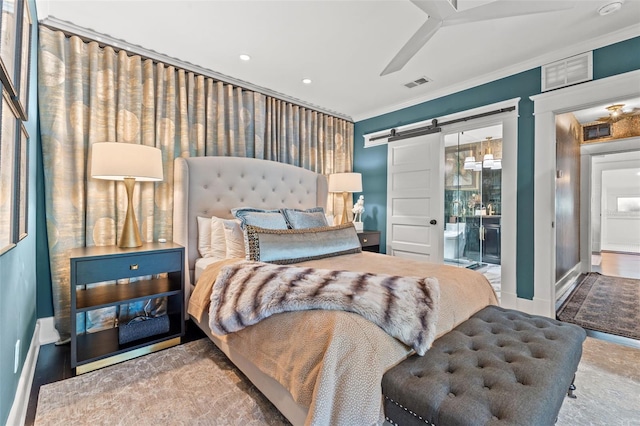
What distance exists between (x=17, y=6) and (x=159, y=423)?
2.17 metres

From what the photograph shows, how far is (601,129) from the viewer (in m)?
4.87

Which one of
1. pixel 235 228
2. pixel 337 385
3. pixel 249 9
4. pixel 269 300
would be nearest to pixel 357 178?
pixel 235 228

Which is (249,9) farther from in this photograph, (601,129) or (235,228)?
(601,129)

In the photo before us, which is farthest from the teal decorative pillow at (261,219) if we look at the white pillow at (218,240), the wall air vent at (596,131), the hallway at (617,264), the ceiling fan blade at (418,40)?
the hallway at (617,264)

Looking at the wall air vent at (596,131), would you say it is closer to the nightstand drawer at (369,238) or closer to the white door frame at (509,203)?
the white door frame at (509,203)

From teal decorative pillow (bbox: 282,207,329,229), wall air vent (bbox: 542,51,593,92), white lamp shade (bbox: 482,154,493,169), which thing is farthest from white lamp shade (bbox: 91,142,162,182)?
white lamp shade (bbox: 482,154,493,169)

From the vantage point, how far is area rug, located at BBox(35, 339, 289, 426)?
1.52 m

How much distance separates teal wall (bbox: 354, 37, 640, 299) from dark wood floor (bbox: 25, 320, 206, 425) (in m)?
3.25

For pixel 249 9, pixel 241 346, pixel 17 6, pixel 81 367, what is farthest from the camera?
pixel 249 9

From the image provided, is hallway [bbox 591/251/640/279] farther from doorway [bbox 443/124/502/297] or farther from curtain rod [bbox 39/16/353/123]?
curtain rod [bbox 39/16/353/123]

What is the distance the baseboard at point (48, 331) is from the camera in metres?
2.30

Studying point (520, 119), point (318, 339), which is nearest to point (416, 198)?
point (520, 119)

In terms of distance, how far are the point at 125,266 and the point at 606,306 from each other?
503 centimetres

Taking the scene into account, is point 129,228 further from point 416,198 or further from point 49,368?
point 416,198
